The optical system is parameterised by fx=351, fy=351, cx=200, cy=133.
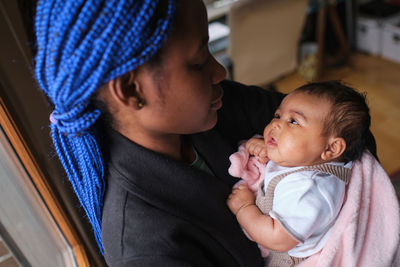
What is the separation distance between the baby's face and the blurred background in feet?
2.00

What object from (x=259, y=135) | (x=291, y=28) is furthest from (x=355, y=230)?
(x=291, y=28)

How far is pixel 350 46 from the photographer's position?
11.8 feet

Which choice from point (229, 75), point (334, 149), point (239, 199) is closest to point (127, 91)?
point (239, 199)

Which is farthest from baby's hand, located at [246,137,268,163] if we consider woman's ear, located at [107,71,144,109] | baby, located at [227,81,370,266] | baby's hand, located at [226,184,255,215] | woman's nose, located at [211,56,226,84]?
woman's ear, located at [107,71,144,109]

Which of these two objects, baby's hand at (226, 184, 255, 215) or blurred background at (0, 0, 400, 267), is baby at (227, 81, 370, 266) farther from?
blurred background at (0, 0, 400, 267)

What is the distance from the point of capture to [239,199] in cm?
89

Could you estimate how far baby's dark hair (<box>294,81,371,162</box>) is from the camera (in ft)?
2.91

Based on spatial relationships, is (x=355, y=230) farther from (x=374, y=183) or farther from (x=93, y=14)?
(x=93, y=14)

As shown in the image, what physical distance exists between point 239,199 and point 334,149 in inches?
10.8

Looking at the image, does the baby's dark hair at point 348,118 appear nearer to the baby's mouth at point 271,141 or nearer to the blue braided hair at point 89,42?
the baby's mouth at point 271,141

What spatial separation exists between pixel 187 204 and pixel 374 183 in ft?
1.64

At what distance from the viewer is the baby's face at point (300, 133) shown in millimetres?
893

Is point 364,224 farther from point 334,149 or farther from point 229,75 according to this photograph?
point 229,75

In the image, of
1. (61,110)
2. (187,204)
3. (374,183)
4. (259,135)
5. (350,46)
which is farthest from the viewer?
(350,46)
